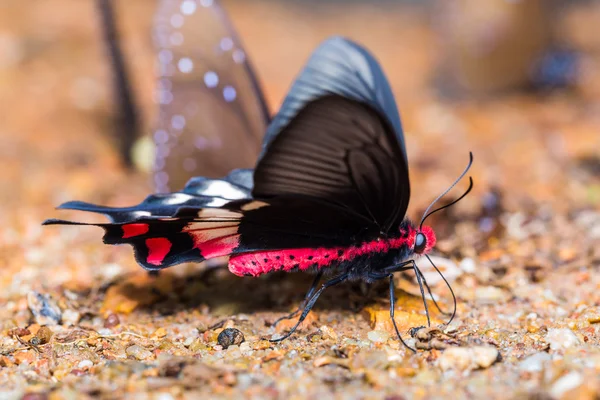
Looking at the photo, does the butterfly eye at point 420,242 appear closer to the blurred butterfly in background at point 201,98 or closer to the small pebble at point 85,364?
the blurred butterfly in background at point 201,98

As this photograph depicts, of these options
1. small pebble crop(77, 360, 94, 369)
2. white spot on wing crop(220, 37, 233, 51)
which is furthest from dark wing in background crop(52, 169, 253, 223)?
white spot on wing crop(220, 37, 233, 51)

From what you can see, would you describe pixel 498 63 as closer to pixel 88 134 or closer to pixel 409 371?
pixel 88 134

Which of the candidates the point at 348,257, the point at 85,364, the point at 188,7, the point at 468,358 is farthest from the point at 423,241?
the point at 188,7

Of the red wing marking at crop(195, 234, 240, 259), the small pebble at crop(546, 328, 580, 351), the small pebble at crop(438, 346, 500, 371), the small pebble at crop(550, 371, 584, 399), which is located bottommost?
the small pebble at crop(546, 328, 580, 351)

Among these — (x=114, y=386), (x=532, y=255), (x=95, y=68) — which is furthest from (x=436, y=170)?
(x=95, y=68)

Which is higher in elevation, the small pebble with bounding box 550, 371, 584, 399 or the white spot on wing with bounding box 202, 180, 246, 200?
the white spot on wing with bounding box 202, 180, 246, 200

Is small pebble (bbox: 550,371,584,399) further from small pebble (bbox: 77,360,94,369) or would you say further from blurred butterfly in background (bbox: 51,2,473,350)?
small pebble (bbox: 77,360,94,369)

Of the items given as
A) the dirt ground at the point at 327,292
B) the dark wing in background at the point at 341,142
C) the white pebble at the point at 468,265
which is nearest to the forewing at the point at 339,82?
the dark wing in background at the point at 341,142
